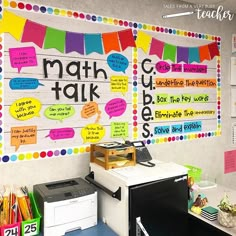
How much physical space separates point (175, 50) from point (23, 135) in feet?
4.73

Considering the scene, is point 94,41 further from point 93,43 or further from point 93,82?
point 93,82

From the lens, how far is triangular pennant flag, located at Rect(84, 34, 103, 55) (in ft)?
6.47

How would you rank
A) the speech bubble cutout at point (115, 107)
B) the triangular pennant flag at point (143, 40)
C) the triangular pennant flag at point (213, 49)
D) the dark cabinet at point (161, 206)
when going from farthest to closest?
the triangular pennant flag at point (213, 49)
the triangular pennant flag at point (143, 40)
the speech bubble cutout at point (115, 107)
the dark cabinet at point (161, 206)

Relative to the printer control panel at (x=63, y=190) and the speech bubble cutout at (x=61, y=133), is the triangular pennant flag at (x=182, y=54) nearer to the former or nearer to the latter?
the speech bubble cutout at (x=61, y=133)

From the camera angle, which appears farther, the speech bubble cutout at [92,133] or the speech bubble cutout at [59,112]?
the speech bubble cutout at [92,133]

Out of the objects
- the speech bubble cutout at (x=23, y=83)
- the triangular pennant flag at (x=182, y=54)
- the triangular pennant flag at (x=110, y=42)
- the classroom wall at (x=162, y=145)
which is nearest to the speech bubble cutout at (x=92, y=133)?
the classroom wall at (x=162, y=145)

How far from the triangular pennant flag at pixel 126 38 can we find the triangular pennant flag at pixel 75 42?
1.04 feet

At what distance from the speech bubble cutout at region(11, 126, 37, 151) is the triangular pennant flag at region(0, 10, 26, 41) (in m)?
0.56

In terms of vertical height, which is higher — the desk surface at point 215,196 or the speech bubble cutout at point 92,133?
the speech bubble cutout at point 92,133

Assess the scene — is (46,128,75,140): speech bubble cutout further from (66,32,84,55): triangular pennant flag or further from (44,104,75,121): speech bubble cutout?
(66,32,84,55): triangular pennant flag

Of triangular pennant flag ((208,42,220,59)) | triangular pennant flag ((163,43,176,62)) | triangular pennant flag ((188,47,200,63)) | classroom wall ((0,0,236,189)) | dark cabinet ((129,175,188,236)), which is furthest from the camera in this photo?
triangular pennant flag ((208,42,220,59))

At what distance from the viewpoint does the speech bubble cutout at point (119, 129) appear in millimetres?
2105

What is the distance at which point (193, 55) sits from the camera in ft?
8.23

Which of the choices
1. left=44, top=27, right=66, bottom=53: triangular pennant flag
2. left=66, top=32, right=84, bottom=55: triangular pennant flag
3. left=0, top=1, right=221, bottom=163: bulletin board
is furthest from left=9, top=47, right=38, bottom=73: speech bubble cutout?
left=66, top=32, right=84, bottom=55: triangular pennant flag
